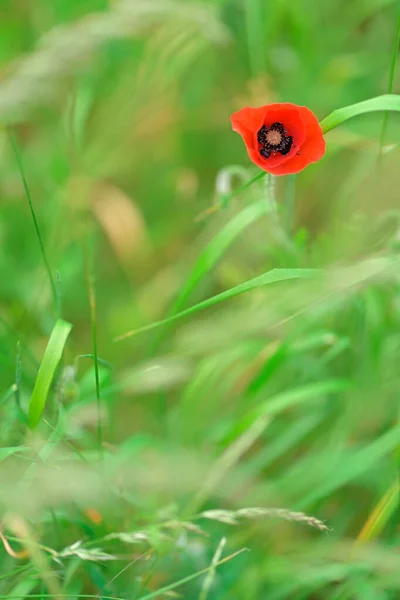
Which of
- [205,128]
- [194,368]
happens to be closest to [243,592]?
[194,368]

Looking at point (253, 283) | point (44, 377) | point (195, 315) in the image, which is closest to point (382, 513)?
point (253, 283)

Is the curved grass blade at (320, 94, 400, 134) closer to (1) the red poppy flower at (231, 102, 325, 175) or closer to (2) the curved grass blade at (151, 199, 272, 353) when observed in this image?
(1) the red poppy flower at (231, 102, 325, 175)

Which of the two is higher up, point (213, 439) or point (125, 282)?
point (125, 282)

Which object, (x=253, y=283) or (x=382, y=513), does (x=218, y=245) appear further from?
(x=382, y=513)

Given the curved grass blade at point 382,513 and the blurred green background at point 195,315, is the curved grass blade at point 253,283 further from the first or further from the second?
the curved grass blade at point 382,513

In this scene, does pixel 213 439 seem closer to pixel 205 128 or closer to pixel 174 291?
pixel 174 291

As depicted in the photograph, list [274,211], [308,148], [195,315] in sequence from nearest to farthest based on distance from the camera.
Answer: [308,148]
[274,211]
[195,315]
